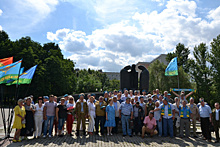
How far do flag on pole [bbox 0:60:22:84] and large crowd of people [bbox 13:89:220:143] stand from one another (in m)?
1.18

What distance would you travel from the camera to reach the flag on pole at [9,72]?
26.5ft

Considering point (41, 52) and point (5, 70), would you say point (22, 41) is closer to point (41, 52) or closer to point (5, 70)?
point (41, 52)

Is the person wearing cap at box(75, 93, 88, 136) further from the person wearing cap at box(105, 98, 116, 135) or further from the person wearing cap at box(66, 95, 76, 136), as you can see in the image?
the person wearing cap at box(105, 98, 116, 135)

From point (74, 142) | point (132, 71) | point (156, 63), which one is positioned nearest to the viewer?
point (74, 142)

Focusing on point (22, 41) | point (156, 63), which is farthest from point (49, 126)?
point (156, 63)

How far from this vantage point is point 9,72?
8.24m

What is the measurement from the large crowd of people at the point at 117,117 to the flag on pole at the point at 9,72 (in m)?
1.18

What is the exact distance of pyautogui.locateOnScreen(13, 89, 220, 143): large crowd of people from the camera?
27.0 feet

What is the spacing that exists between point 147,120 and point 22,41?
27336mm

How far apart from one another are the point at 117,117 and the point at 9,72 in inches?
207

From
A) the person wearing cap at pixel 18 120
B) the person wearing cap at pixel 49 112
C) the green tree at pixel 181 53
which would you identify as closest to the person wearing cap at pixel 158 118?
the person wearing cap at pixel 49 112

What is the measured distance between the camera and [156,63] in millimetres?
36969

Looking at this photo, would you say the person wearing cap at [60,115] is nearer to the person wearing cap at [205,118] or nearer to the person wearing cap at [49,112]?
the person wearing cap at [49,112]

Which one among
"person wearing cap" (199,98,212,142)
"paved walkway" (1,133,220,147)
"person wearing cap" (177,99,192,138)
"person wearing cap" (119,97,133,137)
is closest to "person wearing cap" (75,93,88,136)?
"paved walkway" (1,133,220,147)
